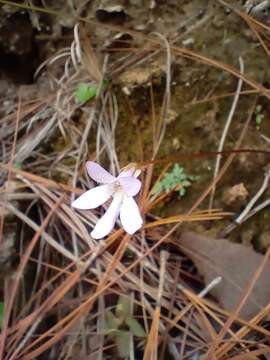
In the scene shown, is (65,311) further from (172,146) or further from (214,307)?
(172,146)

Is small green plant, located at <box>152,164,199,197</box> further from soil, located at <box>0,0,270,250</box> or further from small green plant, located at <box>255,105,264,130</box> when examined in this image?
small green plant, located at <box>255,105,264,130</box>

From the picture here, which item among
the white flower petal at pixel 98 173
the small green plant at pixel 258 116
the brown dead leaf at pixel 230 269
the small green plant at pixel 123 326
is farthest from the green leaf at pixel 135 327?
the small green plant at pixel 258 116

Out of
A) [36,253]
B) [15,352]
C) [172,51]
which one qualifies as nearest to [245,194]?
[172,51]

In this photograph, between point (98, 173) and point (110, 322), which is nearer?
point (98, 173)

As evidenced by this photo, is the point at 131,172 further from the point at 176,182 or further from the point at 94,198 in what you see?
the point at 176,182

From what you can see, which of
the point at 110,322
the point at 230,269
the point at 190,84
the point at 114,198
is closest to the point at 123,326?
the point at 110,322
